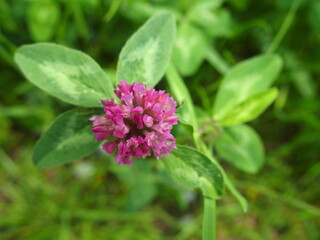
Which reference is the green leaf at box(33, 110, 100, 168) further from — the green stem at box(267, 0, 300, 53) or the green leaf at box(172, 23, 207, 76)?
the green stem at box(267, 0, 300, 53)

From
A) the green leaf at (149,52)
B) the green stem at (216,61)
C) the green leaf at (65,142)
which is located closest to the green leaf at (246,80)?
the green stem at (216,61)

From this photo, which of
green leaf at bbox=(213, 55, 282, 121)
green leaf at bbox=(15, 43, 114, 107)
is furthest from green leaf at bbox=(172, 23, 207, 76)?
green leaf at bbox=(15, 43, 114, 107)

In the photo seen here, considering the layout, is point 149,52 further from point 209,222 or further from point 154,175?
point 154,175

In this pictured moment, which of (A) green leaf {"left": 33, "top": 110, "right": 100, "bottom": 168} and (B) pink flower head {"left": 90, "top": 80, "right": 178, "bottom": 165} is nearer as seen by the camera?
(B) pink flower head {"left": 90, "top": 80, "right": 178, "bottom": 165}

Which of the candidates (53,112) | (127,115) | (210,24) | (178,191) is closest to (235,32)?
(210,24)

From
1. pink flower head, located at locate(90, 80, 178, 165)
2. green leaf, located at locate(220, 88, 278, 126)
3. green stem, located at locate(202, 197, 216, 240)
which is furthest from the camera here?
green leaf, located at locate(220, 88, 278, 126)

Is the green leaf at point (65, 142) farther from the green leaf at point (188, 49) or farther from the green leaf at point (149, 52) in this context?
the green leaf at point (188, 49)
